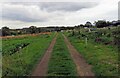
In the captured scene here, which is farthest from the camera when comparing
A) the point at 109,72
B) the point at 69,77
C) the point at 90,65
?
the point at 90,65

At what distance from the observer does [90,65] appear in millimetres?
16828

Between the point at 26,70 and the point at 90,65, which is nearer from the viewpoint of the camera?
the point at 26,70

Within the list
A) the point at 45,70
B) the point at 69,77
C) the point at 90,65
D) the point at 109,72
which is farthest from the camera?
the point at 90,65

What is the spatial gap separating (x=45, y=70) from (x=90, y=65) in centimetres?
310

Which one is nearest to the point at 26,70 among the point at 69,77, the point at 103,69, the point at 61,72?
the point at 61,72

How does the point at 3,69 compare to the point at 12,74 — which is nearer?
the point at 12,74

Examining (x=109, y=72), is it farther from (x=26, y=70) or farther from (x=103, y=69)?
(x=26, y=70)

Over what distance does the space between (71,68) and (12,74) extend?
10.8 feet

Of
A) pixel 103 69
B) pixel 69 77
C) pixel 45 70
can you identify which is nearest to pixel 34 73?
pixel 45 70

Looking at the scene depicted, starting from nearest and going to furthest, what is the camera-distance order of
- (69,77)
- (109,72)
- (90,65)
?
(69,77), (109,72), (90,65)

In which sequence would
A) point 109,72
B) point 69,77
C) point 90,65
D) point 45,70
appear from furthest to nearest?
point 90,65 < point 45,70 < point 109,72 < point 69,77

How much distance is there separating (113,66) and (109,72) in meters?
1.75

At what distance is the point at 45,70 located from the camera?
1510 cm

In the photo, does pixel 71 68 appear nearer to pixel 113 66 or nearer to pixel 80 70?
pixel 80 70
